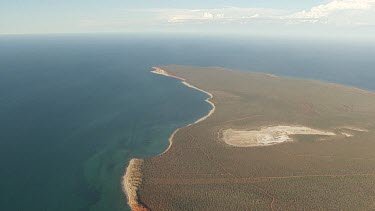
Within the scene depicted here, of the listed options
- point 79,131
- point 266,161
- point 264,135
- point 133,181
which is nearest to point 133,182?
point 133,181

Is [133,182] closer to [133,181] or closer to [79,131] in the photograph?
[133,181]

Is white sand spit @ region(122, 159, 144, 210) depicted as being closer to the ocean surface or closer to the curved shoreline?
the curved shoreline

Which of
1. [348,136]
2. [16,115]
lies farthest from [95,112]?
[348,136]

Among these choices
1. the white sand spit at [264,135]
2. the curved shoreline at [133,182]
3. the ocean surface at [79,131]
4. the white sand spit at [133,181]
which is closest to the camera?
the curved shoreline at [133,182]

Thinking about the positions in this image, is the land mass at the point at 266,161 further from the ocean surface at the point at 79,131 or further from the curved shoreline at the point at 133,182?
the ocean surface at the point at 79,131

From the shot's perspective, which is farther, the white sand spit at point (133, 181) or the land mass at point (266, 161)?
the land mass at point (266, 161)

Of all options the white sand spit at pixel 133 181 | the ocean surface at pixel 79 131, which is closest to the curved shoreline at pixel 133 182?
the white sand spit at pixel 133 181
